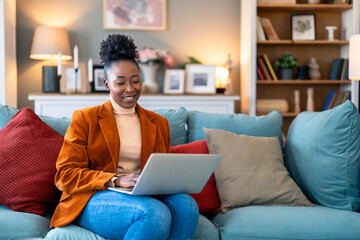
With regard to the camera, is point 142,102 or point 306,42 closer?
point 142,102

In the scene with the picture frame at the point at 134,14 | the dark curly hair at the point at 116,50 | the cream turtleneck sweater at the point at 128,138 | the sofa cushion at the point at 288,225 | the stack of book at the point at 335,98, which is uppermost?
the picture frame at the point at 134,14

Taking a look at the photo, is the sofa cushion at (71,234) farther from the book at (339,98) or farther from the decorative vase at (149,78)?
the book at (339,98)

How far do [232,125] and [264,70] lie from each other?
6.78 feet

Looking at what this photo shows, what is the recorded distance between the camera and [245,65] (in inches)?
178

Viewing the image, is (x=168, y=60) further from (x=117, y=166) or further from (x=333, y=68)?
(x=117, y=166)

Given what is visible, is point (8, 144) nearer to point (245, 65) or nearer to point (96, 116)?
point (96, 116)

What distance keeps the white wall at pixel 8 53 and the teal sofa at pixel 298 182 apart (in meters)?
1.93

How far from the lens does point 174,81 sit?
4414mm

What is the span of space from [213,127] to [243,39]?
2323 millimetres

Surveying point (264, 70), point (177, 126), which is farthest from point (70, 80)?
point (177, 126)

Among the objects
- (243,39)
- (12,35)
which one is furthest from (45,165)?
(243,39)

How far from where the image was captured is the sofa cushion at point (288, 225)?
1935 mm

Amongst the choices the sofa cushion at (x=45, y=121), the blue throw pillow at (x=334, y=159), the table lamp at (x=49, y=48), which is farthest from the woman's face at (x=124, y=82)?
the table lamp at (x=49, y=48)

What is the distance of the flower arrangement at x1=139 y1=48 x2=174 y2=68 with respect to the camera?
4.30 meters
